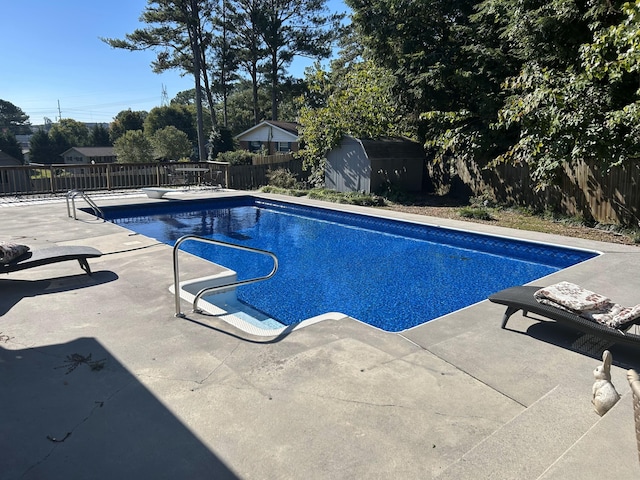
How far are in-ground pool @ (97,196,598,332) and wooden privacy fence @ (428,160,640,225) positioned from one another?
2.97 m

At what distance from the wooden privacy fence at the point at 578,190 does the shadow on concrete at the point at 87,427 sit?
10115 millimetres

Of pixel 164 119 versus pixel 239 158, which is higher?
pixel 164 119

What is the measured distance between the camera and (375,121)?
1684 centimetres

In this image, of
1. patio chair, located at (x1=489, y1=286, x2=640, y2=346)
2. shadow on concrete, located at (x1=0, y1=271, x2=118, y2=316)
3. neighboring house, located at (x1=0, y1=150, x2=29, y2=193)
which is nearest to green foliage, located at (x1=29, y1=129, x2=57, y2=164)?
neighboring house, located at (x1=0, y1=150, x2=29, y2=193)

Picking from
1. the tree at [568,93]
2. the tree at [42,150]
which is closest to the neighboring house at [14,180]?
the tree at [568,93]

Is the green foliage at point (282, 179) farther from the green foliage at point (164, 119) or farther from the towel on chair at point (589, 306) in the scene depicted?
the green foliage at point (164, 119)

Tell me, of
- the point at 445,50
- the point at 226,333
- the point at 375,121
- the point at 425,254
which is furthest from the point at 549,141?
the point at 226,333

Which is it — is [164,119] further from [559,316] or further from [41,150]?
[559,316]

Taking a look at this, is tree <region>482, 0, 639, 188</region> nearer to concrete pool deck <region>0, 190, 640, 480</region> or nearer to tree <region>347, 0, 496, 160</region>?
tree <region>347, 0, 496, 160</region>

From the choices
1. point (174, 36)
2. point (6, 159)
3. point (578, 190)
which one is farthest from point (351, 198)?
point (6, 159)

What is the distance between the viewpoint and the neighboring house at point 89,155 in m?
48.5

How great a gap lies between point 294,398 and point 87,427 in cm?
130

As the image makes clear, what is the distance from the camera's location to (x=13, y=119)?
81875mm

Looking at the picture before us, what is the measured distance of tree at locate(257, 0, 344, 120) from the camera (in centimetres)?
2888
